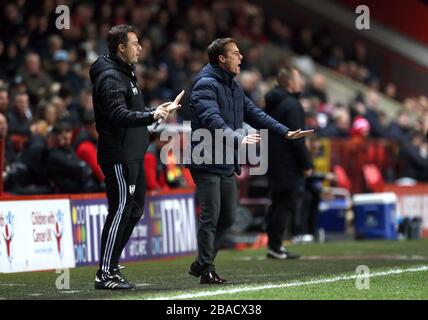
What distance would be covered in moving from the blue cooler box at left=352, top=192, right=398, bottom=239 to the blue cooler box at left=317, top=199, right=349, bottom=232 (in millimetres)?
1128

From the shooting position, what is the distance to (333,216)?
2094cm

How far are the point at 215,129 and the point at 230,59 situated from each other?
810 millimetres

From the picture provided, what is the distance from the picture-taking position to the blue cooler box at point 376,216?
19344mm

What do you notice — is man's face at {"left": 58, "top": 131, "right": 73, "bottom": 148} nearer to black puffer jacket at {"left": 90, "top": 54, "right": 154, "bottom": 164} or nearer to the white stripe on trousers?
black puffer jacket at {"left": 90, "top": 54, "right": 154, "bottom": 164}

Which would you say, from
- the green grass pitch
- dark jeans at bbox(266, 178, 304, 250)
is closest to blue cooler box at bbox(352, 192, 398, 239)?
the green grass pitch

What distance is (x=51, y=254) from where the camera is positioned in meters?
13.1

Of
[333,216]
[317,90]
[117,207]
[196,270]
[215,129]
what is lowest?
[196,270]

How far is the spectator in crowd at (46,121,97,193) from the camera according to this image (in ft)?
46.2

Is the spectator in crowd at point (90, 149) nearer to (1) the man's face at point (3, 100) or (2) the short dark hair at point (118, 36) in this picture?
(1) the man's face at point (3, 100)

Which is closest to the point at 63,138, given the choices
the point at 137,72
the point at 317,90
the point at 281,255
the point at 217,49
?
the point at 281,255

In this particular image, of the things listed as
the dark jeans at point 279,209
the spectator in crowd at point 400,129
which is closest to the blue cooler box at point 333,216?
the spectator in crowd at point 400,129

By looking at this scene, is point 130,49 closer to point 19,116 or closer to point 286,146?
point 286,146

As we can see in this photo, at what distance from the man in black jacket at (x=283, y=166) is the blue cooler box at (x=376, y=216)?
207 inches
